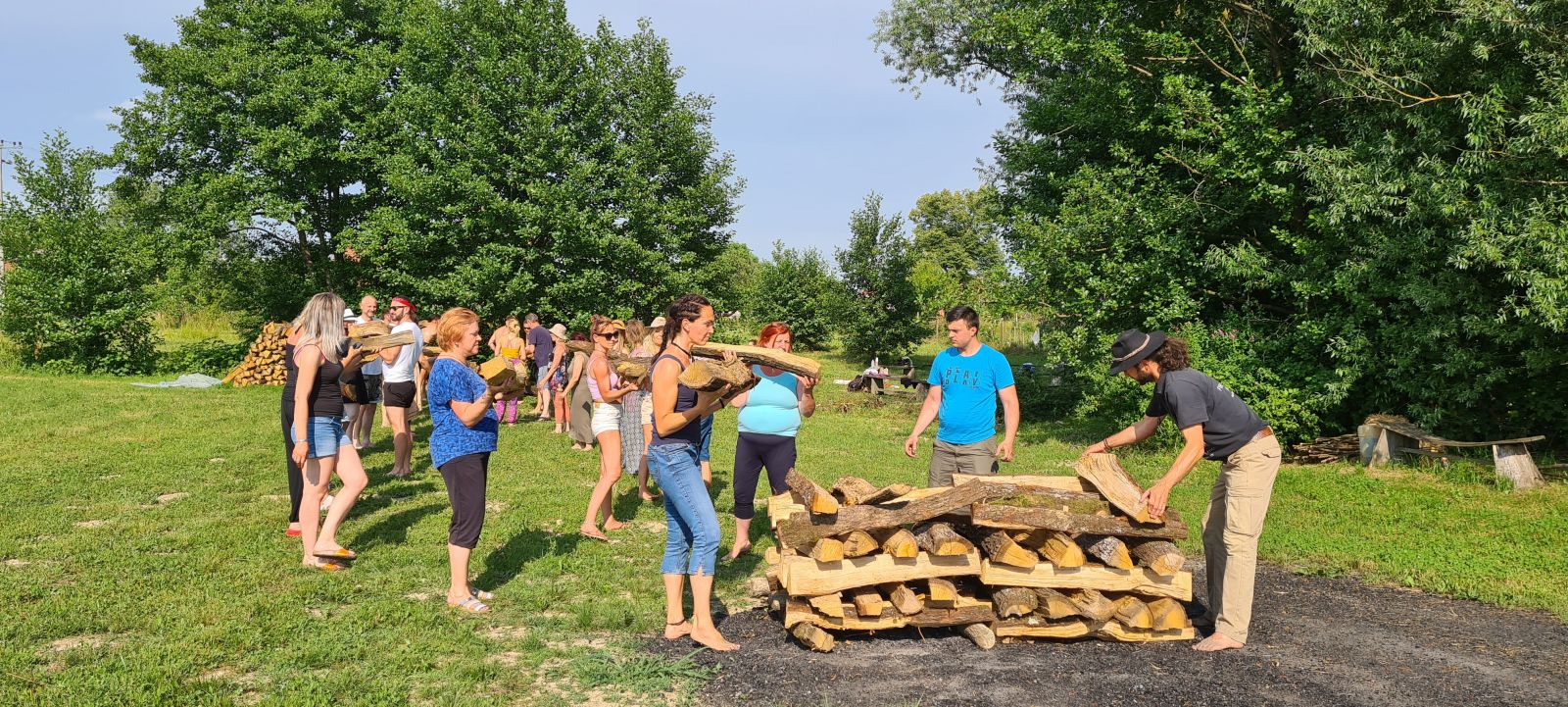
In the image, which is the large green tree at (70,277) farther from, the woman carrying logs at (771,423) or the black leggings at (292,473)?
the woman carrying logs at (771,423)

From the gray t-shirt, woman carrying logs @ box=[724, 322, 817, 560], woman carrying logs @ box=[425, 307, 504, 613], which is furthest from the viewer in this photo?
woman carrying logs @ box=[724, 322, 817, 560]

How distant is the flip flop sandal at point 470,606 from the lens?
5.54 metres

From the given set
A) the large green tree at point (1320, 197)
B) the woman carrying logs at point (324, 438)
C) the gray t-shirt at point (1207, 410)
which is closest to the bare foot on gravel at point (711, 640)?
the gray t-shirt at point (1207, 410)

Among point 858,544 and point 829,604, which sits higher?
point 858,544

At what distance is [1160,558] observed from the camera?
5.16 m

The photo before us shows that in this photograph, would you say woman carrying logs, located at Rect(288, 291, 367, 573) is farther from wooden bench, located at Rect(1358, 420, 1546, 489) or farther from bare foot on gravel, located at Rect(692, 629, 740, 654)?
wooden bench, located at Rect(1358, 420, 1546, 489)

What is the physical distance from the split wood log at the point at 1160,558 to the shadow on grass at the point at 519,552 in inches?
164

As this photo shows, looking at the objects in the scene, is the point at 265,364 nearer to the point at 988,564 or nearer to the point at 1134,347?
the point at 988,564

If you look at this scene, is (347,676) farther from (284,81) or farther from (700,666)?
(284,81)

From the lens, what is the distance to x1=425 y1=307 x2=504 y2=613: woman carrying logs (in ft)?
17.9

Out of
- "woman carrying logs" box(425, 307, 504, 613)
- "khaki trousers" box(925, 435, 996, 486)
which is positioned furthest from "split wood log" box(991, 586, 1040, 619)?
"woman carrying logs" box(425, 307, 504, 613)

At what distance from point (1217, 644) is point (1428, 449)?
295 inches

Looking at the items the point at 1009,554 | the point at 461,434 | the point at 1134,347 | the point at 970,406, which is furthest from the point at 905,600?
the point at 461,434

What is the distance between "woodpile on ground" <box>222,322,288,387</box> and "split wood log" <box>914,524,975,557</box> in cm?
1948
